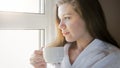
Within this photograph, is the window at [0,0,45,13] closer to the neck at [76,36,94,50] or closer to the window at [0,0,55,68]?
the window at [0,0,55,68]

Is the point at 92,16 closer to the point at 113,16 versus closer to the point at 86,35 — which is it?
the point at 86,35

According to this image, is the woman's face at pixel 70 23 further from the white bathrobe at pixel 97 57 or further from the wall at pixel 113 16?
the wall at pixel 113 16

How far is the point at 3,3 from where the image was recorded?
123cm

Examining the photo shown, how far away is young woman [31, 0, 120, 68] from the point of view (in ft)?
3.38

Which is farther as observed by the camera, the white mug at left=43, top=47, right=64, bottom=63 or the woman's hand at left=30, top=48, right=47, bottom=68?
the woman's hand at left=30, top=48, right=47, bottom=68

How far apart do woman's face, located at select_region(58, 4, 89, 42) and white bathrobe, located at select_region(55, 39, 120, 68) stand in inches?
3.3

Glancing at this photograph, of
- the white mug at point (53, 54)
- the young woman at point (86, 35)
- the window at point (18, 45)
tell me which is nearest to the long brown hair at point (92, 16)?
the young woman at point (86, 35)

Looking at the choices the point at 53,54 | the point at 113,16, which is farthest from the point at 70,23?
the point at 113,16

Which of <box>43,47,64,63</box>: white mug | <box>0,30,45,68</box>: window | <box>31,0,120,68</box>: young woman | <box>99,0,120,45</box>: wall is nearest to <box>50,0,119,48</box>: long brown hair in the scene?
<box>31,0,120,68</box>: young woman

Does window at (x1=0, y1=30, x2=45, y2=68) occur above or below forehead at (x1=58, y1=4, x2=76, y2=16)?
below

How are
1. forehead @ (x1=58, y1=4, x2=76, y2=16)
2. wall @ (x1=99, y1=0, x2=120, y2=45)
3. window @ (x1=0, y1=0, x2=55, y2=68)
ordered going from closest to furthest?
forehead @ (x1=58, y1=4, x2=76, y2=16) < window @ (x1=0, y1=0, x2=55, y2=68) < wall @ (x1=99, y1=0, x2=120, y2=45)

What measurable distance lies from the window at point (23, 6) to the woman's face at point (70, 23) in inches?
11.8

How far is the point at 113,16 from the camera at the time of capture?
1593 millimetres

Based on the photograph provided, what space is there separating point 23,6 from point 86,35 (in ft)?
1.36
